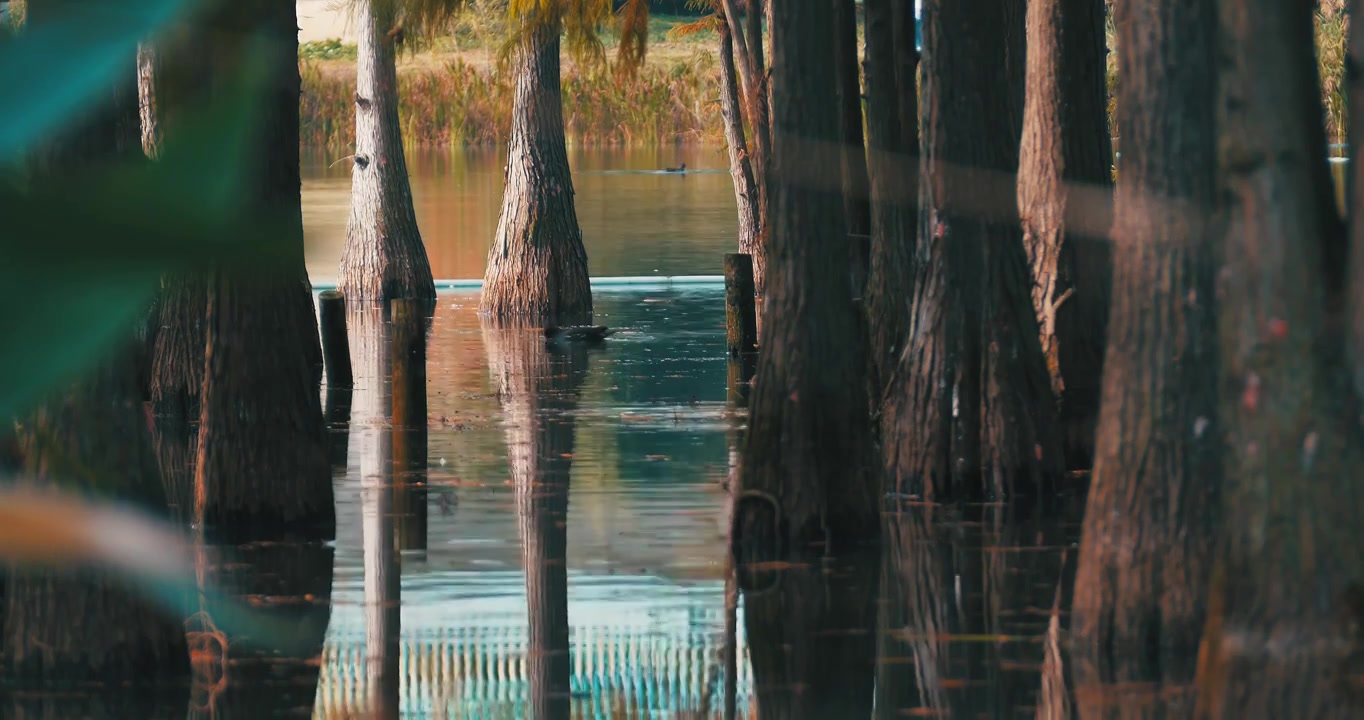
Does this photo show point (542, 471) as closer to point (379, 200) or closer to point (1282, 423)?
point (1282, 423)

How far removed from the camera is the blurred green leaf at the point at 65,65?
1.90ft

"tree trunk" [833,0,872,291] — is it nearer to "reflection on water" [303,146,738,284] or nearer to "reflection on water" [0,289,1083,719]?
"reflection on water" [0,289,1083,719]

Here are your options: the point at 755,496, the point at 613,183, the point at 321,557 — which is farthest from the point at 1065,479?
the point at 613,183

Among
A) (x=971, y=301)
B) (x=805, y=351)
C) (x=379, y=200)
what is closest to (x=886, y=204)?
(x=971, y=301)

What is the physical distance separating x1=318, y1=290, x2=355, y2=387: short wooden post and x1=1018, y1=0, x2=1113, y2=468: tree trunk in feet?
23.0

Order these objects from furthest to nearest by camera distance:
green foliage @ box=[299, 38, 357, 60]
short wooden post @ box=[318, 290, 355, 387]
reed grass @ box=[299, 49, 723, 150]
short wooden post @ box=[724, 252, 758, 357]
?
1. green foliage @ box=[299, 38, 357, 60]
2. reed grass @ box=[299, 49, 723, 150]
3. short wooden post @ box=[724, 252, 758, 357]
4. short wooden post @ box=[318, 290, 355, 387]

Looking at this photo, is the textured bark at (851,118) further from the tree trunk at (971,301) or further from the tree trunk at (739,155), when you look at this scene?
the tree trunk at (739,155)

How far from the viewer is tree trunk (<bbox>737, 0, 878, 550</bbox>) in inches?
395

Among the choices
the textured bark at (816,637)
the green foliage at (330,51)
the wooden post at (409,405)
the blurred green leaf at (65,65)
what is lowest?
the textured bark at (816,637)

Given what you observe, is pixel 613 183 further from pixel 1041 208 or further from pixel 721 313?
pixel 1041 208

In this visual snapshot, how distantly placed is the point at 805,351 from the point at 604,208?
142ft

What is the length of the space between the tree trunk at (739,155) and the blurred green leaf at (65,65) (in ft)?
79.9

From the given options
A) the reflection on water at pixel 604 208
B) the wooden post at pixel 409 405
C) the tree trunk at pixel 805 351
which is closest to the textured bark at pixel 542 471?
the wooden post at pixel 409 405

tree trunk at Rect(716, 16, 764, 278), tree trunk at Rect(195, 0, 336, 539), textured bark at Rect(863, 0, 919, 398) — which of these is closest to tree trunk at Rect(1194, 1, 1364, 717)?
tree trunk at Rect(195, 0, 336, 539)
